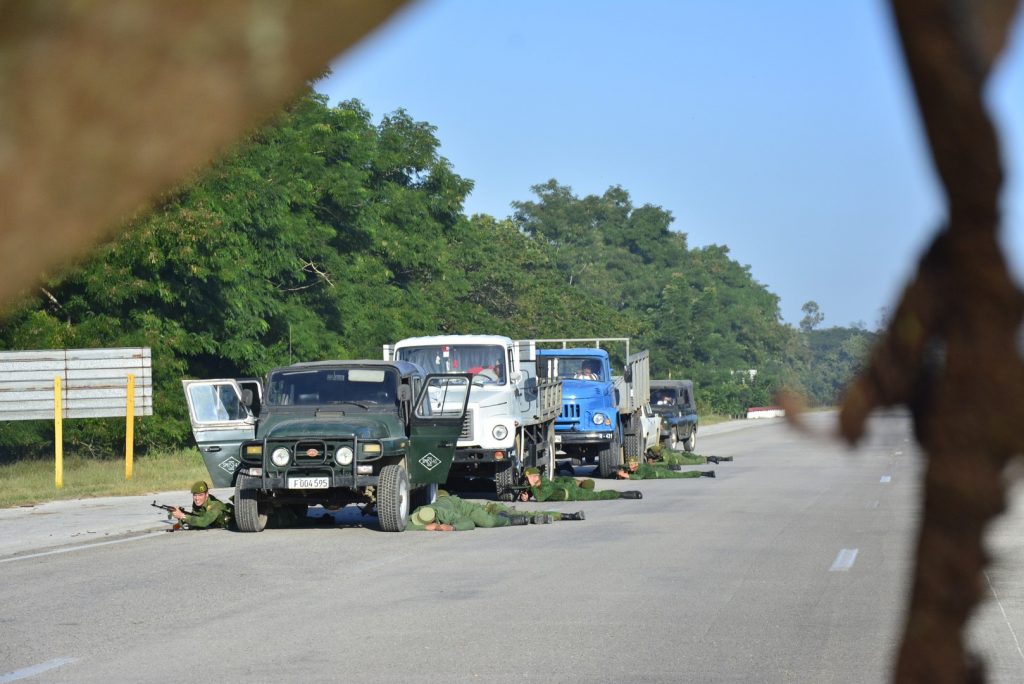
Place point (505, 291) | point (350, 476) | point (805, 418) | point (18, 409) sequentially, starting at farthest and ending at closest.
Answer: point (505, 291), point (18, 409), point (350, 476), point (805, 418)

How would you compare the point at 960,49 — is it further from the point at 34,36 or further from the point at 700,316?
the point at 700,316

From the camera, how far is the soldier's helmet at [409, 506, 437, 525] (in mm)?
17516

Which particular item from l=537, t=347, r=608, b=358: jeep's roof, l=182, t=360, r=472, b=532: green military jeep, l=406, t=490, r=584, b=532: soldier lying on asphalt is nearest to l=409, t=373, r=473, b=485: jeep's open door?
l=182, t=360, r=472, b=532: green military jeep

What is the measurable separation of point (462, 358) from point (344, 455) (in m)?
7.15

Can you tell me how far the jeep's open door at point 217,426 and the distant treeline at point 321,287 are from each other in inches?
93.2

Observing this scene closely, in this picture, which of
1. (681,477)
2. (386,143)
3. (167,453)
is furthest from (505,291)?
(681,477)

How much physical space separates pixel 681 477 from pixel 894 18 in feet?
93.4

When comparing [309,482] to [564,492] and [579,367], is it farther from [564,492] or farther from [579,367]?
[579,367]

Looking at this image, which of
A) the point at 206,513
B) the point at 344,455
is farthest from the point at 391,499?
the point at 206,513

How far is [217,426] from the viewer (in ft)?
58.1

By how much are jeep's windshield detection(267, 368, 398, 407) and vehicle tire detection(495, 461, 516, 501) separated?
4.56 metres

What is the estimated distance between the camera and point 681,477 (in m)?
28.9

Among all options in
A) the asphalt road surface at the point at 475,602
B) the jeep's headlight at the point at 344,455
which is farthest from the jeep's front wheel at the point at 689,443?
the jeep's headlight at the point at 344,455

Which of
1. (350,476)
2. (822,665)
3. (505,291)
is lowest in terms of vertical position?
(822,665)
